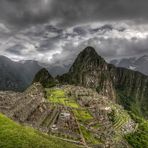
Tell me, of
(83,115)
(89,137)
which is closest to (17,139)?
(89,137)

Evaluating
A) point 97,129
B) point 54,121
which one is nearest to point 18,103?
point 54,121

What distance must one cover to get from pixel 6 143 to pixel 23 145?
4.85 m

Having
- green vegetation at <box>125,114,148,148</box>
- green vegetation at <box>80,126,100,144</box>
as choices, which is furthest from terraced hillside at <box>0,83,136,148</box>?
green vegetation at <box>125,114,148,148</box>

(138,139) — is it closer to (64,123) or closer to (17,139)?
(64,123)

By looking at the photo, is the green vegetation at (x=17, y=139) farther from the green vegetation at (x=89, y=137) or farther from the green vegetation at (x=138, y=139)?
the green vegetation at (x=138, y=139)

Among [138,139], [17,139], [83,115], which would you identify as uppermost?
[83,115]

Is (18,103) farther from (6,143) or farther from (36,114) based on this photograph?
(6,143)

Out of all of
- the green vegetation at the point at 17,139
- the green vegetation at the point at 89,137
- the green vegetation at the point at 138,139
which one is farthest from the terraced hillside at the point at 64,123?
the green vegetation at the point at 17,139

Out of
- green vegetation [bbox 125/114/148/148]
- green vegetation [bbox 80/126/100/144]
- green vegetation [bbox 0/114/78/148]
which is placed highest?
green vegetation [bbox 0/114/78/148]

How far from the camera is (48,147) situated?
81000 mm

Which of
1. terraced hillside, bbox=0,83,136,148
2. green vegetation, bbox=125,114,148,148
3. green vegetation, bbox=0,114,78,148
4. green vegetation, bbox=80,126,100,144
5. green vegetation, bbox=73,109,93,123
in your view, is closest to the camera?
green vegetation, bbox=0,114,78,148

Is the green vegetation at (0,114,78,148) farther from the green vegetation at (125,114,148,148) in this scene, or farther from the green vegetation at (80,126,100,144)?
the green vegetation at (125,114,148,148)

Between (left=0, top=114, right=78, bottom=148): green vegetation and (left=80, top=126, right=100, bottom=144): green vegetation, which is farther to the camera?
(left=80, top=126, right=100, bottom=144): green vegetation

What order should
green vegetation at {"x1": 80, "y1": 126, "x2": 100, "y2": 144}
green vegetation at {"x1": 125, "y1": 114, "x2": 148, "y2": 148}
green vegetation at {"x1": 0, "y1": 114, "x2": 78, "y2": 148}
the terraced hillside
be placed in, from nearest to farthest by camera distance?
green vegetation at {"x1": 0, "y1": 114, "x2": 78, "y2": 148} → the terraced hillside → green vegetation at {"x1": 80, "y1": 126, "x2": 100, "y2": 144} → green vegetation at {"x1": 125, "y1": 114, "x2": 148, "y2": 148}
